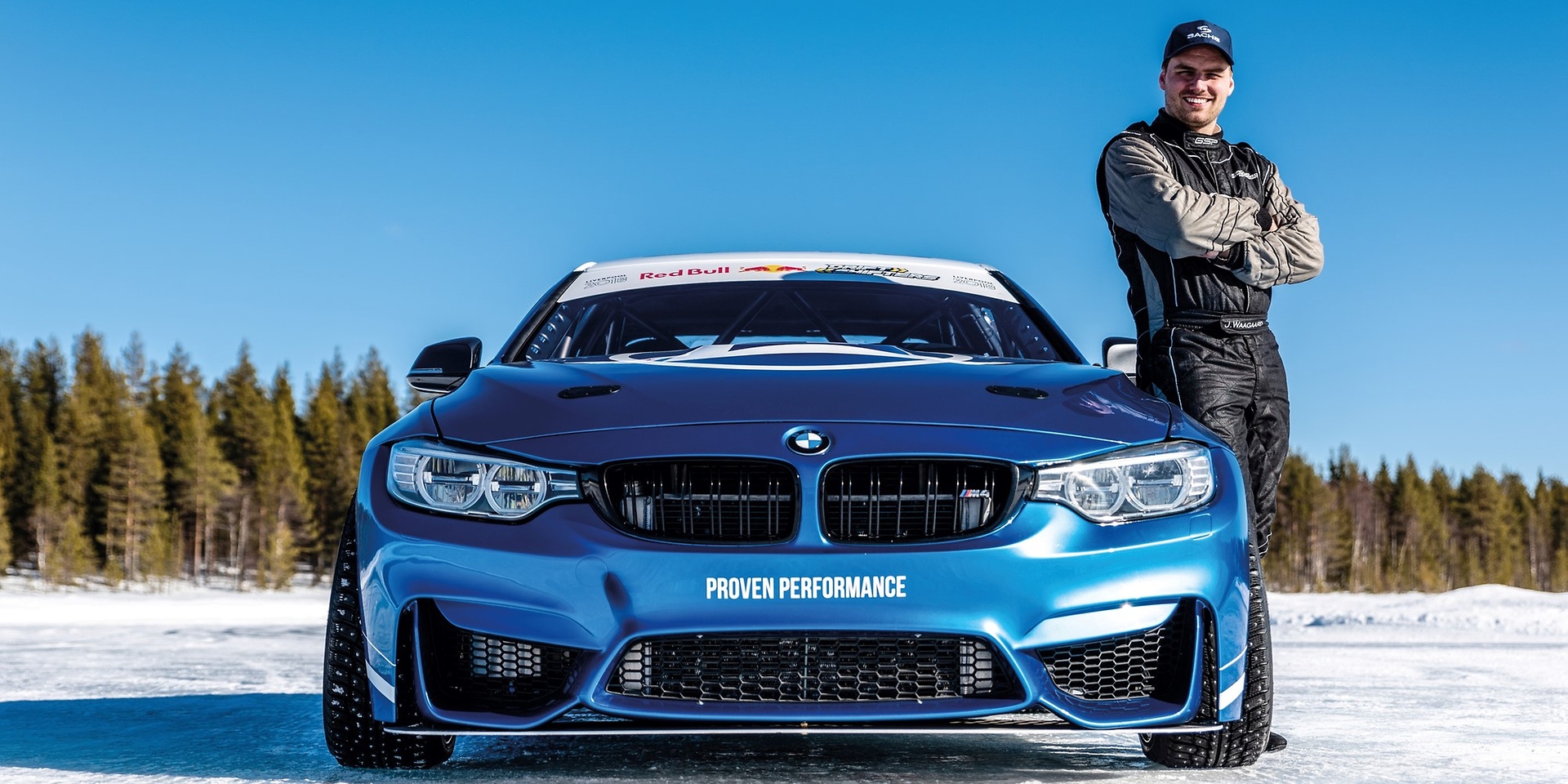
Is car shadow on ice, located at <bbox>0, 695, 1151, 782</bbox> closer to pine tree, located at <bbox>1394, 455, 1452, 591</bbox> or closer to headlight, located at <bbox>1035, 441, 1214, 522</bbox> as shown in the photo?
headlight, located at <bbox>1035, 441, 1214, 522</bbox>

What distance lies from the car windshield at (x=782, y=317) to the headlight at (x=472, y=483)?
1440mm

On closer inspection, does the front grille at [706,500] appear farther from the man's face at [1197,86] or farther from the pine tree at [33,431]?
the pine tree at [33,431]

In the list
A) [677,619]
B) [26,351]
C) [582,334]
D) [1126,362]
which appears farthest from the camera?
[26,351]

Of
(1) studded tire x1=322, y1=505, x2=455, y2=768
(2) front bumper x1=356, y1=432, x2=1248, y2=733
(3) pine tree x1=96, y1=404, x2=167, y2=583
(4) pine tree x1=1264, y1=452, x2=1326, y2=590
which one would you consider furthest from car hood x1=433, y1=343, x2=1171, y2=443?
(4) pine tree x1=1264, y1=452, x2=1326, y2=590

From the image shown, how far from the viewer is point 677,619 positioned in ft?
9.35

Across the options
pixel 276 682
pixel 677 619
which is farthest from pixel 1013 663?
pixel 276 682

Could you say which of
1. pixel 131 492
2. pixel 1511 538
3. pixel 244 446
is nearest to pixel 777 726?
pixel 131 492

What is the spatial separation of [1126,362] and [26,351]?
99.4 metres

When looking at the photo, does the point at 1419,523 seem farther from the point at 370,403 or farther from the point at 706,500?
the point at 706,500

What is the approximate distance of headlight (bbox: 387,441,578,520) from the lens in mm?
3004

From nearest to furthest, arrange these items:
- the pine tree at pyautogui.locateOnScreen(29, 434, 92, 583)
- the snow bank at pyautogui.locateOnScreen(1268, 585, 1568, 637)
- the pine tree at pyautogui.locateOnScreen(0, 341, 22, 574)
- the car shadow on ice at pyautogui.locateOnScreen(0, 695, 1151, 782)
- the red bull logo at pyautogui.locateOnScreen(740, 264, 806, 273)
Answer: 1. the car shadow on ice at pyautogui.locateOnScreen(0, 695, 1151, 782)
2. the red bull logo at pyautogui.locateOnScreen(740, 264, 806, 273)
3. the snow bank at pyautogui.locateOnScreen(1268, 585, 1568, 637)
4. the pine tree at pyautogui.locateOnScreen(0, 341, 22, 574)
5. the pine tree at pyautogui.locateOnScreen(29, 434, 92, 583)

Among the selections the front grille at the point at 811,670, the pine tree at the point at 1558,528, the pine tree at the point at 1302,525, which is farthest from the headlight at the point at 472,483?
the pine tree at the point at 1558,528

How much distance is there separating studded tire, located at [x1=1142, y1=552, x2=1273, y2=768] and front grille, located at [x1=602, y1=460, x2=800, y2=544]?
982 mm

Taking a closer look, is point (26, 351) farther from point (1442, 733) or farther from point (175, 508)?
point (1442, 733)
